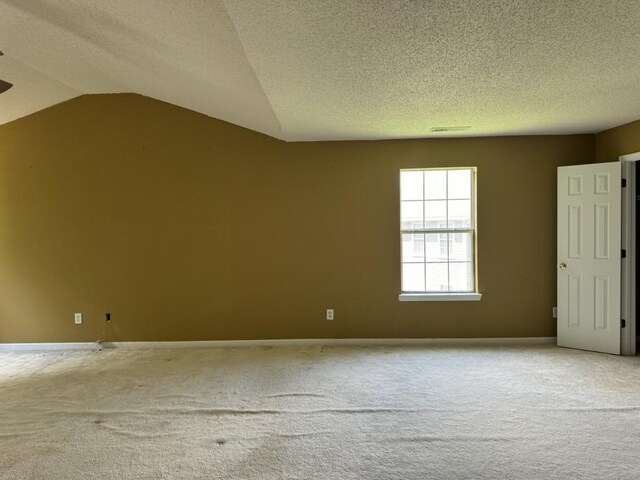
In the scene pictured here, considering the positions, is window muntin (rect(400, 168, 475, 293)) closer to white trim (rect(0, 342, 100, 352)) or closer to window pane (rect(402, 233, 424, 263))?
window pane (rect(402, 233, 424, 263))

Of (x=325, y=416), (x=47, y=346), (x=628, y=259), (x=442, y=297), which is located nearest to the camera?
(x=325, y=416)

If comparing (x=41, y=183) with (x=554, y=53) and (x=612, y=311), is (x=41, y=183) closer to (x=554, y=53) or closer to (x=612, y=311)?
(x=554, y=53)

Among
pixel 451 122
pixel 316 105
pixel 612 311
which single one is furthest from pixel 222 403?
pixel 612 311

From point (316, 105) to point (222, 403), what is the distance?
2.49 m

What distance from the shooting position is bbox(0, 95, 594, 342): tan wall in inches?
160

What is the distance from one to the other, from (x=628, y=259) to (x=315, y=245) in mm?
3193

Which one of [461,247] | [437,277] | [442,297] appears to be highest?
[461,247]

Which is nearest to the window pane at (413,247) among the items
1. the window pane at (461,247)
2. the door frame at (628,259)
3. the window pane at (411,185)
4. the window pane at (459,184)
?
the window pane at (461,247)

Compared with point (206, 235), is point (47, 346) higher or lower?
lower

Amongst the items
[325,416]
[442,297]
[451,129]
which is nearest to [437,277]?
[442,297]

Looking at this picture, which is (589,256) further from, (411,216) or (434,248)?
(411,216)

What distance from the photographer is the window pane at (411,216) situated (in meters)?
4.14

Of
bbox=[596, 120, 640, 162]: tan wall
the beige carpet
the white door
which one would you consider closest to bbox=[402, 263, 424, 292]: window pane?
the beige carpet

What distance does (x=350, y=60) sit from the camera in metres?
2.23
